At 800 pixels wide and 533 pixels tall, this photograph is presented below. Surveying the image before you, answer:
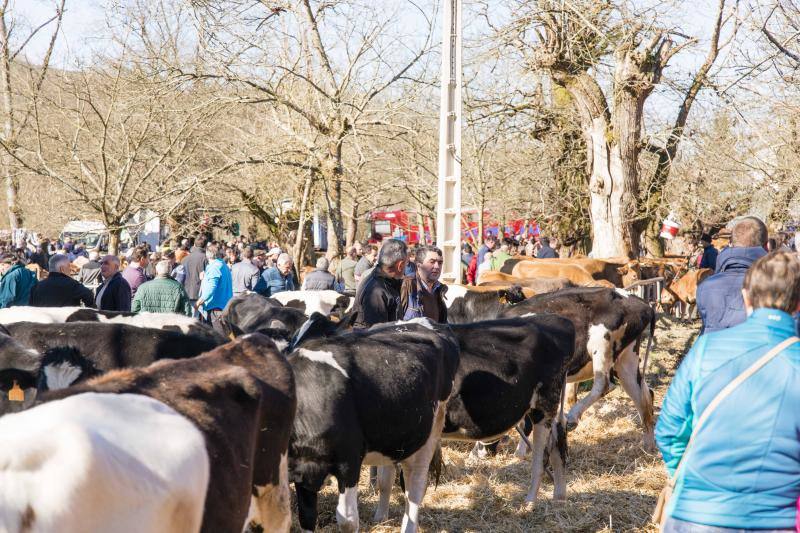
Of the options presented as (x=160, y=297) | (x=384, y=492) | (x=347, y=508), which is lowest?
(x=384, y=492)

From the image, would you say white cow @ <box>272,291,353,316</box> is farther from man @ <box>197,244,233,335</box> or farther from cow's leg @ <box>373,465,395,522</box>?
cow's leg @ <box>373,465,395,522</box>

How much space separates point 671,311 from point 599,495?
56.6 ft

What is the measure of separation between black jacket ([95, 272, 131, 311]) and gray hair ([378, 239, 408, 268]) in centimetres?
432

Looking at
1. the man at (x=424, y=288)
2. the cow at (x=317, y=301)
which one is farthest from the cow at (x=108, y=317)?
the cow at (x=317, y=301)

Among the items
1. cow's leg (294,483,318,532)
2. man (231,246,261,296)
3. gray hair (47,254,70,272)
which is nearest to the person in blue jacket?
cow's leg (294,483,318,532)

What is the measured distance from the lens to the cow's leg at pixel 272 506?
4219 mm

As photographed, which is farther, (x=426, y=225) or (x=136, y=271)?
(x=426, y=225)

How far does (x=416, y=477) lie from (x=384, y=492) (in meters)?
0.76

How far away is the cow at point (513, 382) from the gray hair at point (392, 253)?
74 centimetres

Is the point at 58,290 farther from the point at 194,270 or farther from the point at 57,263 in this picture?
the point at 194,270

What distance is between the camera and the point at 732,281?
5.96 m

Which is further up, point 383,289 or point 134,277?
point 383,289

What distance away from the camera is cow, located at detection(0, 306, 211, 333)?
791 centimetres

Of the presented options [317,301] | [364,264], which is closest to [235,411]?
[317,301]
